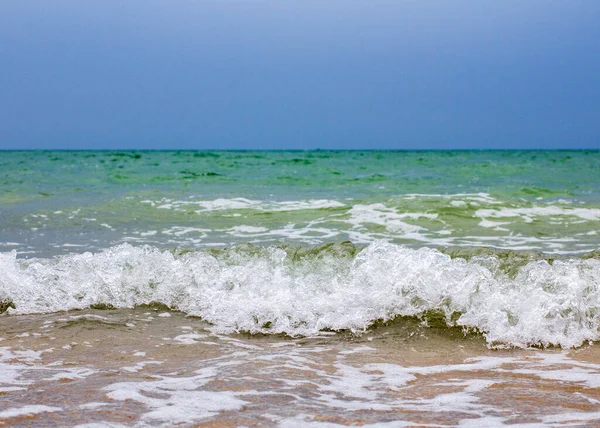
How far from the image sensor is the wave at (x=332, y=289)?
4.93 metres

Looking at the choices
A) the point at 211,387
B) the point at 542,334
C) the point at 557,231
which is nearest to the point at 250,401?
the point at 211,387

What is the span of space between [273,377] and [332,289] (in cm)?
211

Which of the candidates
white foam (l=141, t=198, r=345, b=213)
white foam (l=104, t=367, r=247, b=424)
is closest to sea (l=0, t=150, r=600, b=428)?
white foam (l=104, t=367, r=247, b=424)

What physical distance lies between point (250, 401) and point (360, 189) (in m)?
14.6

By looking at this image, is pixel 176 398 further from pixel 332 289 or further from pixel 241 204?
pixel 241 204

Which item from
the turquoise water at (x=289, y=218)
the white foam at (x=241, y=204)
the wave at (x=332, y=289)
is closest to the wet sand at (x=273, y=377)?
the wave at (x=332, y=289)

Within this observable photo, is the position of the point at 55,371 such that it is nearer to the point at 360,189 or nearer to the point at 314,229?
the point at 314,229

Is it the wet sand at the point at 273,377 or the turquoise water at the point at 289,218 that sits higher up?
the turquoise water at the point at 289,218

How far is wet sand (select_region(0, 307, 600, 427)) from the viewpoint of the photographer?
9.87ft

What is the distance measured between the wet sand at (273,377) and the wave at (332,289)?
20 cm

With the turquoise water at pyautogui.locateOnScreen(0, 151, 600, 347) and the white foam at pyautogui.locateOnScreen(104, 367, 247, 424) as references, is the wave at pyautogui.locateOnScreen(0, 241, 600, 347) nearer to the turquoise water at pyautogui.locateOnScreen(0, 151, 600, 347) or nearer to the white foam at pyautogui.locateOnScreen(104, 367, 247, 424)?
the turquoise water at pyautogui.locateOnScreen(0, 151, 600, 347)

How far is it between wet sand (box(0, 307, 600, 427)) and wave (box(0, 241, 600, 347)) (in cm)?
20

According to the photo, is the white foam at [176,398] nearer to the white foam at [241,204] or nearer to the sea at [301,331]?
the sea at [301,331]

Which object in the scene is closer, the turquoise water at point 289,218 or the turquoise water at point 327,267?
the turquoise water at point 327,267
